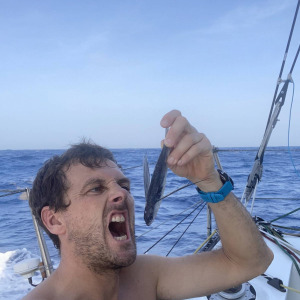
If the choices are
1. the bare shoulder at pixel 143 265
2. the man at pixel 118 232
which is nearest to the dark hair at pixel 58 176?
the man at pixel 118 232

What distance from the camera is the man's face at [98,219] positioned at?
1633mm

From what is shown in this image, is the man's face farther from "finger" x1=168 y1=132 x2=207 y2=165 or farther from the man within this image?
"finger" x1=168 y1=132 x2=207 y2=165

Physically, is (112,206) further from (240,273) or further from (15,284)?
(15,284)

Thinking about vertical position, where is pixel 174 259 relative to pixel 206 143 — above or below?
below

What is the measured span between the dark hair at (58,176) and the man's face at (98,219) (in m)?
0.05

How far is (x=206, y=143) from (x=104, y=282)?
38.8 inches

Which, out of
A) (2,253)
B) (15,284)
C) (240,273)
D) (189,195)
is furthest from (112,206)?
(189,195)

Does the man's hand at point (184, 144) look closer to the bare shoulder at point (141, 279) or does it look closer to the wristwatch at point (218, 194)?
the wristwatch at point (218, 194)

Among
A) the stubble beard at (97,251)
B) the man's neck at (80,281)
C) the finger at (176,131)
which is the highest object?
the finger at (176,131)

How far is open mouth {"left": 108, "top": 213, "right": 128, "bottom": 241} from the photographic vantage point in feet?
5.51

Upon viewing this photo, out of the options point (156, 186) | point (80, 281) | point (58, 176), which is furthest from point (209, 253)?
point (58, 176)

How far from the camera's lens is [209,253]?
2.01m

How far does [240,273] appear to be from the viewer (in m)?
1.91

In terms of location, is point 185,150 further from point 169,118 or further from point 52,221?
point 52,221
